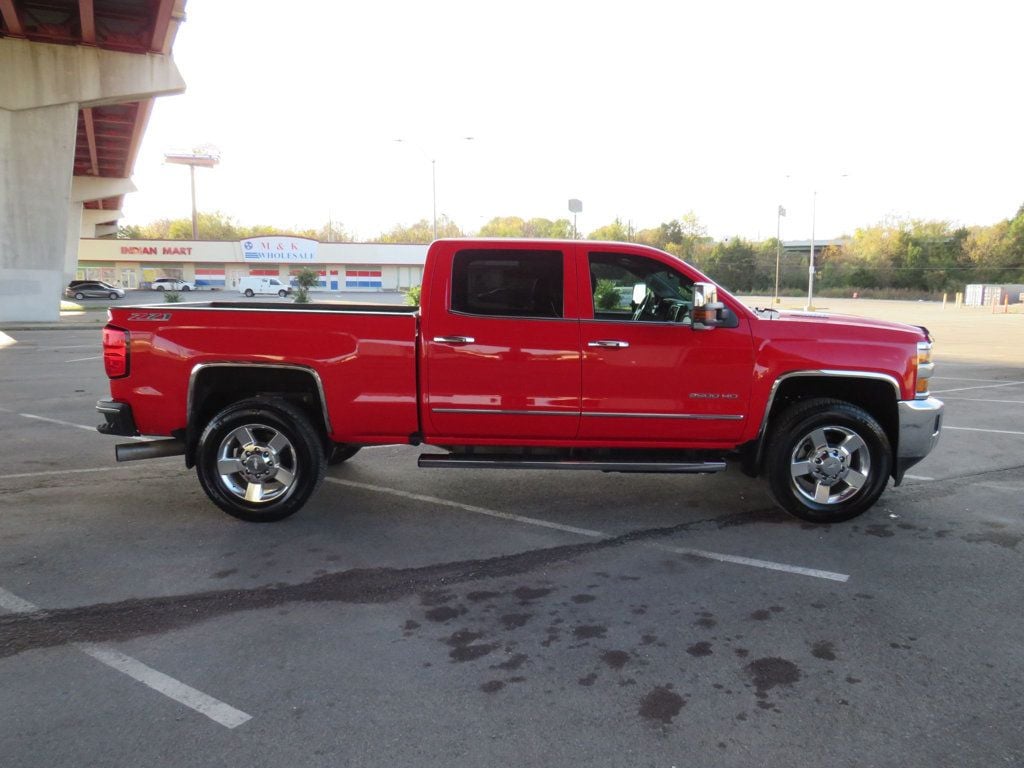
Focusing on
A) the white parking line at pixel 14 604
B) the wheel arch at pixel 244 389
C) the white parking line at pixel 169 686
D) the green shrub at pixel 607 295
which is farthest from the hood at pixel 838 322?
the white parking line at pixel 14 604

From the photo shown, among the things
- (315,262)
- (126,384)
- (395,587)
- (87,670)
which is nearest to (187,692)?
(87,670)

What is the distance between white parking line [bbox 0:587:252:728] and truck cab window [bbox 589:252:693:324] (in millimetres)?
3542

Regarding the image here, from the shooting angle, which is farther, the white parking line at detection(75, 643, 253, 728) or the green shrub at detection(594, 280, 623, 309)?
the green shrub at detection(594, 280, 623, 309)

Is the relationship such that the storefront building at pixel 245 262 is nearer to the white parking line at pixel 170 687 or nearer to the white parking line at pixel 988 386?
the white parking line at pixel 988 386

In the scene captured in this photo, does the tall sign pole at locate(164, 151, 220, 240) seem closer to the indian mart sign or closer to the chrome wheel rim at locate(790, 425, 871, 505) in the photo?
the indian mart sign

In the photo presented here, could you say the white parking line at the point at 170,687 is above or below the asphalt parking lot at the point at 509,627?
below

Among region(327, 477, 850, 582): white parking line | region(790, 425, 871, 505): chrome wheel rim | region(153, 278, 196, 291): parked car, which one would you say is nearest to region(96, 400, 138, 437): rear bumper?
region(327, 477, 850, 582): white parking line

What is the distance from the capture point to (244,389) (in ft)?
18.5

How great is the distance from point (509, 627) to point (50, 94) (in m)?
28.8

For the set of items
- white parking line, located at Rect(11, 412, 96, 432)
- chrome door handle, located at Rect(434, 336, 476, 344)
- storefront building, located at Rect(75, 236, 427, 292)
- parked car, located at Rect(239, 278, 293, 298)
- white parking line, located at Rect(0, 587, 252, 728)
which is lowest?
white parking line, located at Rect(0, 587, 252, 728)

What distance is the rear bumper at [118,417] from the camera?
5.44 meters

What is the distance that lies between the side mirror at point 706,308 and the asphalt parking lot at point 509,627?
152 centimetres

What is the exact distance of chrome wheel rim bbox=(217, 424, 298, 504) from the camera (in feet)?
17.8

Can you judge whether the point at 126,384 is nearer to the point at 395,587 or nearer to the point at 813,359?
the point at 395,587
